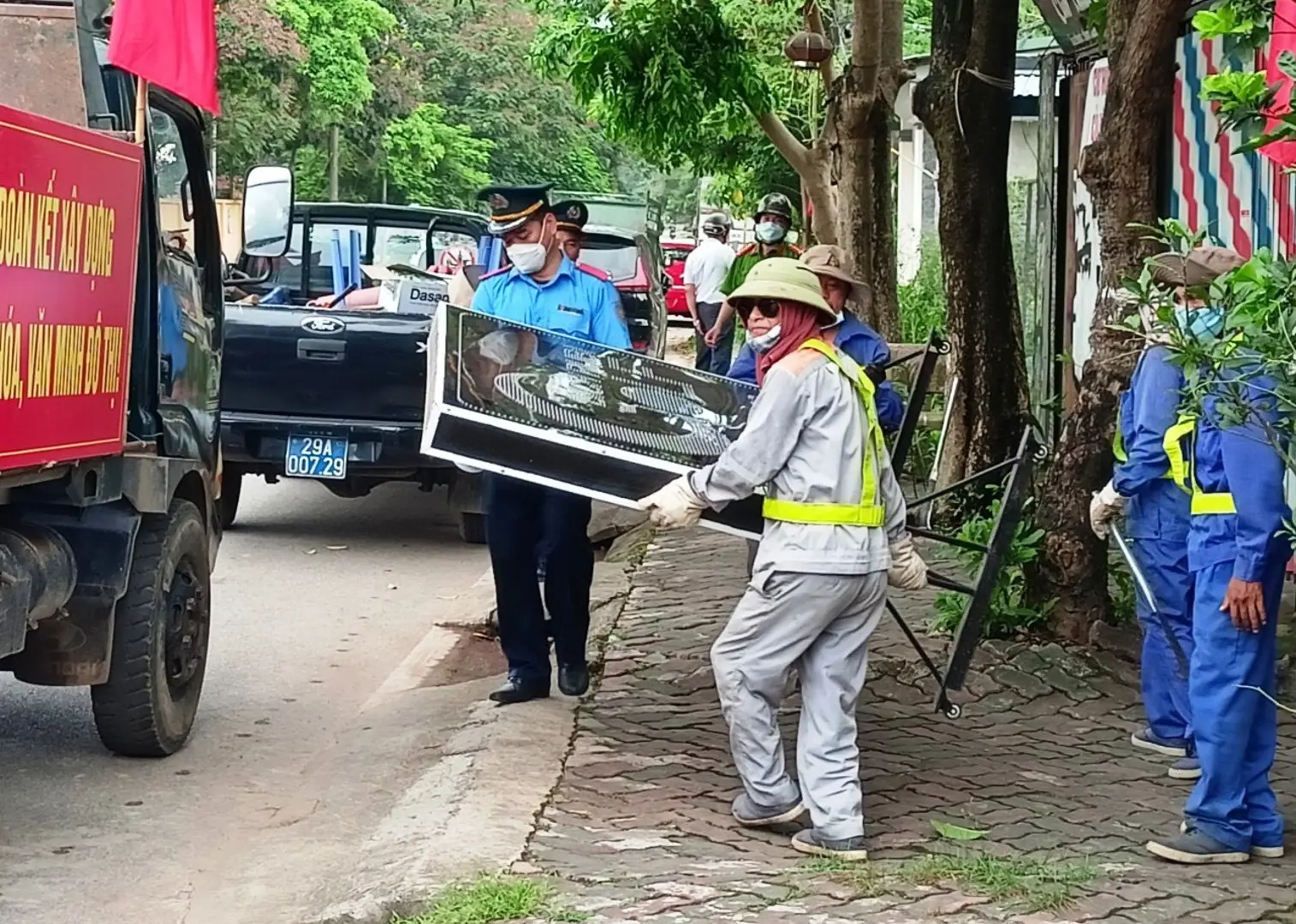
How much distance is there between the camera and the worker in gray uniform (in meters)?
4.97

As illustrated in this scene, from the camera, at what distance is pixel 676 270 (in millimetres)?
40531

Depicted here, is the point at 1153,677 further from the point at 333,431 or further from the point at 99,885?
the point at 333,431

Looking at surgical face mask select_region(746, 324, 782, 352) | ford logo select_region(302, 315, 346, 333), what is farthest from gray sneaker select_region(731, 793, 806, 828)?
ford logo select_region(302, 315, 346, 333)

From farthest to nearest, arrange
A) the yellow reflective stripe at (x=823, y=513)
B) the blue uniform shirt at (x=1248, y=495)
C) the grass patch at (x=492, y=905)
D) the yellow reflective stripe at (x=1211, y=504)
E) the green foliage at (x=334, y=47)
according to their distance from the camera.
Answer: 1. the green foliage at (x=334, y=47)
2. the yellow reflective stripe at (x=823, y=513)
3. the yellow reflective stripe at (x=1211, y=504)
4. the blue uniform shirt at (x=1248, y=495)
5. the grass patch at (x=492, y=905)

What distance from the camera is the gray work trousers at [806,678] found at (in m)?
5.01

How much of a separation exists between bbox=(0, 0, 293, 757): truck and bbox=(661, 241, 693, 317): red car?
23.4 meters

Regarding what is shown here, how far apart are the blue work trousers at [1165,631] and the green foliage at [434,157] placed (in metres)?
35.3

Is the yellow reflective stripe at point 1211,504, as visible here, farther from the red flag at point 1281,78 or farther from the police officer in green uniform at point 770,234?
the police officer in green uniform at point 770,234

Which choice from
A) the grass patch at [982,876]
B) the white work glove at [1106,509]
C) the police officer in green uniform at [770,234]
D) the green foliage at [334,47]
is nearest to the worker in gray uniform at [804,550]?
the grass patch at [982,876]

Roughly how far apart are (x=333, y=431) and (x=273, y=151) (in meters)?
25.2

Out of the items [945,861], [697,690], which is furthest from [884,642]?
[945,861]

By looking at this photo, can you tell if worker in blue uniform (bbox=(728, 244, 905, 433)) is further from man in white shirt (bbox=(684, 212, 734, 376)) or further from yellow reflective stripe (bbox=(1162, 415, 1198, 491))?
man in white shirt (bbox=(684, 212, 734, 376))

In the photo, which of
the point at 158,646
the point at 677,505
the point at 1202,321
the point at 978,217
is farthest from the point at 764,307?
the point at 978,217

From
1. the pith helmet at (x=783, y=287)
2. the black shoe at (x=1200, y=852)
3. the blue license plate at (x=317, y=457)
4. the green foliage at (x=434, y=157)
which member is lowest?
the black shoe at (x=1200, y=852)
